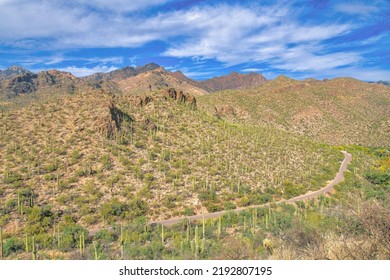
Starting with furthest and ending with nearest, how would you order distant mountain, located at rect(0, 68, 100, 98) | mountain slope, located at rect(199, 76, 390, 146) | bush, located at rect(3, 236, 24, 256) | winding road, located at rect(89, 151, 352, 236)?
distant mountain, located at rect(0, 68, 100, 98), mountain slope, located at rect(199, 76, 390, 146), winding road, located at rect(89, 151, 352, 236), bush, located at rect(3, 236, 24, 256)

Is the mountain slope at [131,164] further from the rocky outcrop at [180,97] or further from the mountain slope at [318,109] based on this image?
the mountain slope at [318,109]

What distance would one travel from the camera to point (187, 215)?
2002 centimetres

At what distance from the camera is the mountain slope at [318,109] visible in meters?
74.6

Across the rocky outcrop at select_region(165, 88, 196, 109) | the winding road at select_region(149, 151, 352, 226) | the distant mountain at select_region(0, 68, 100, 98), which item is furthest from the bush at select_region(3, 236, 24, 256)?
the distant mountain at select_region(0, 68, 100, 98)

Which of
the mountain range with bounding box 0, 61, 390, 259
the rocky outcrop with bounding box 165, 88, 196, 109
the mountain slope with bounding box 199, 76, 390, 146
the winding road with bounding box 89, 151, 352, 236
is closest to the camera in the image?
the mountain range with bounding box 0, 61, 390, 259

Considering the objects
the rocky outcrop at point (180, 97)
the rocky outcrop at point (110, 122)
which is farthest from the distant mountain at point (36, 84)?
the rocky outcrop at point (110, 122)

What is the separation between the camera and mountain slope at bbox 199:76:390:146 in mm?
74562

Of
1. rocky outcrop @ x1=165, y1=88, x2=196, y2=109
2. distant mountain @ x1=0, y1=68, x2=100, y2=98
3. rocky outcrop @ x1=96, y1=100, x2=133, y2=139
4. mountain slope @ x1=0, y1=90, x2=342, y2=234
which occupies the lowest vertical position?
mountain slope @ x1=0, y1=90, x2=342, y2=234

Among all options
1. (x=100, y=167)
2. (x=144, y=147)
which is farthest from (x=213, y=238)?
(x=144, y=147)

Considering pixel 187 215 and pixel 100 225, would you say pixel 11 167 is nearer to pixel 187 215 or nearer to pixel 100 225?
pixel 100 225

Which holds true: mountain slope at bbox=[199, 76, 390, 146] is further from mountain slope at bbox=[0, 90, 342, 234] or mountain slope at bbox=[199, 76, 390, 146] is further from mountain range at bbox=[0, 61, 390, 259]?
mountain slope at bbox=[0, 90, 342, 234]

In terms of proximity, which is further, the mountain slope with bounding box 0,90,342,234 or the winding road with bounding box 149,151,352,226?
the mountain slope with bounding box 0,90,342,234

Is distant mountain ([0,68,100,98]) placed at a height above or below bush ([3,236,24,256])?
above

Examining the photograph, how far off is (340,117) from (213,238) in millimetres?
83051
